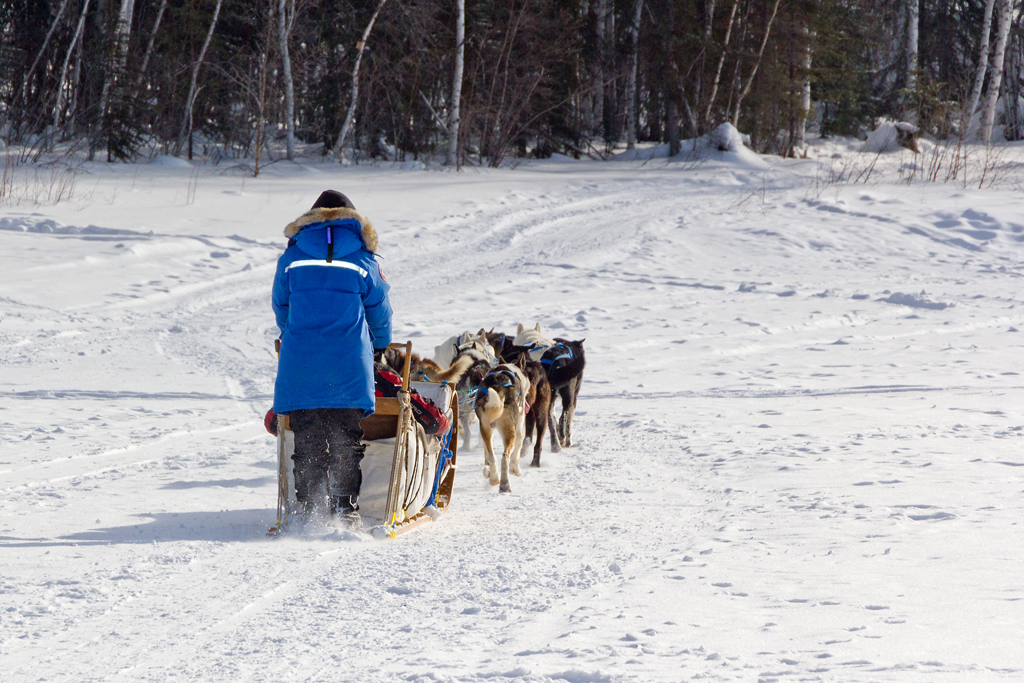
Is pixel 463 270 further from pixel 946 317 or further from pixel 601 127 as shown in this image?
pixel 601 127

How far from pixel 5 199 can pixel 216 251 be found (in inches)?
148

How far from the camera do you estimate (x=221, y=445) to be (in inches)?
219

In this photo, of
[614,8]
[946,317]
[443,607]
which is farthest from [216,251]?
[614,8]

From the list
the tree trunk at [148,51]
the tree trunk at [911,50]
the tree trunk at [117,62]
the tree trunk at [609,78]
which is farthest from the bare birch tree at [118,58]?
the tree trunk at [911,50]

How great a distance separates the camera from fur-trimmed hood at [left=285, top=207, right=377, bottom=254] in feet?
12.5

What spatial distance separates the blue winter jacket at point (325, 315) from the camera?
148 inches

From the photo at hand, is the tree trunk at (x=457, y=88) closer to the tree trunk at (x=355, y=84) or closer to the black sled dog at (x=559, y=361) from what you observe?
the tree trunk at (x=355, y=84)

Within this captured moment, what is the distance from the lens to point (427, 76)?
2267cm

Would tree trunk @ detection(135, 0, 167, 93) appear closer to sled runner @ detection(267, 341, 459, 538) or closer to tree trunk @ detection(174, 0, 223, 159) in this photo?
tree trunk @ detection(174, 0, 223, 159)

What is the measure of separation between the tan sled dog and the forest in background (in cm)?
1519

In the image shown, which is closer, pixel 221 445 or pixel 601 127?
pixel 221 445

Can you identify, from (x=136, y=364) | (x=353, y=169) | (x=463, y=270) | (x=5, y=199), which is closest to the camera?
(x=136, y=364)

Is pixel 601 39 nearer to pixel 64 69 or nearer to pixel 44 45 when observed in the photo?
pixel 64 69

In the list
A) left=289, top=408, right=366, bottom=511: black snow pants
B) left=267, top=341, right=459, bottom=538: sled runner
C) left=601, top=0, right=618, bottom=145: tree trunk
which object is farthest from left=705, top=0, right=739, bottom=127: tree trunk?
left=289, top=408, right=366, bottom=511: black snow pants
